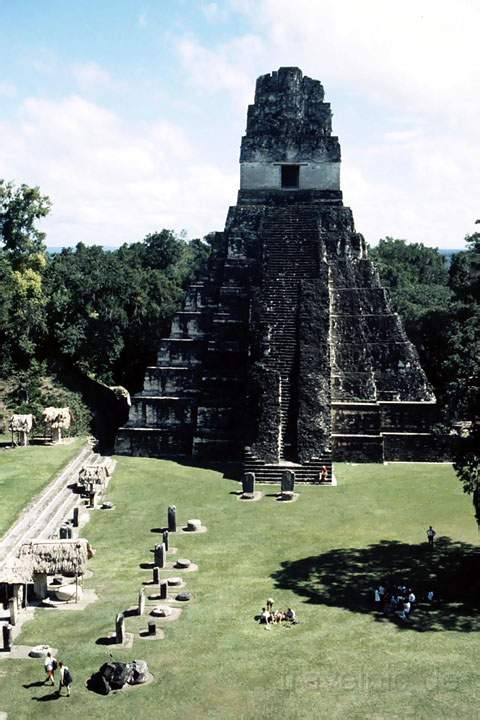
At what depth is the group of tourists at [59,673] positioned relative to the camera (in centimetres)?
1633

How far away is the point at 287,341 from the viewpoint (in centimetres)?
3625

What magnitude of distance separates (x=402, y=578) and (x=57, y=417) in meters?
21.3

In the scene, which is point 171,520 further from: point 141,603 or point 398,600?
point 398,600

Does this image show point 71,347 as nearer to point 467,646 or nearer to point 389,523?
point 389,523

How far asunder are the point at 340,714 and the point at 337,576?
7.00 meters

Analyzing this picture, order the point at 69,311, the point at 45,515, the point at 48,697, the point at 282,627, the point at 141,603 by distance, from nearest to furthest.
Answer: the point at 48,697
the point at 282,627
the point at 141,603
the point at 45,515
the point at 69,311

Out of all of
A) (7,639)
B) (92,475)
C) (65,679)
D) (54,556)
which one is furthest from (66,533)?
(65,679)

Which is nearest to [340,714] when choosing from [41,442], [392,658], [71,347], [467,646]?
[392,658]

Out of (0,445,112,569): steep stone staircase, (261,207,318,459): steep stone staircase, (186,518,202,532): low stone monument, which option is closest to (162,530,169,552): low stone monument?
(186,518,202,532): low stone monument

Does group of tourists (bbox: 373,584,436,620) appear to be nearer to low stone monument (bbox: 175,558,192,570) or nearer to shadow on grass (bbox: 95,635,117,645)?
low stone monument (bbox: 175,558,192,570)

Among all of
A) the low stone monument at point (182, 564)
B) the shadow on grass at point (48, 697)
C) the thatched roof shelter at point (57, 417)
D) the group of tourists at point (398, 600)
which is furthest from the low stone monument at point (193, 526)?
the thatched roof shelter at point (57, 417)

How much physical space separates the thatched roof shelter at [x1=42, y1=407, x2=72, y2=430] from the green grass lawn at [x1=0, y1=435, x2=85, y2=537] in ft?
3.29

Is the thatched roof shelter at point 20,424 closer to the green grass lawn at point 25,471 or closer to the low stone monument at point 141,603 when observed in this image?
the green grass lawn at point 25,471

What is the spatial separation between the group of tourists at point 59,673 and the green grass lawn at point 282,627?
27 centimetres
